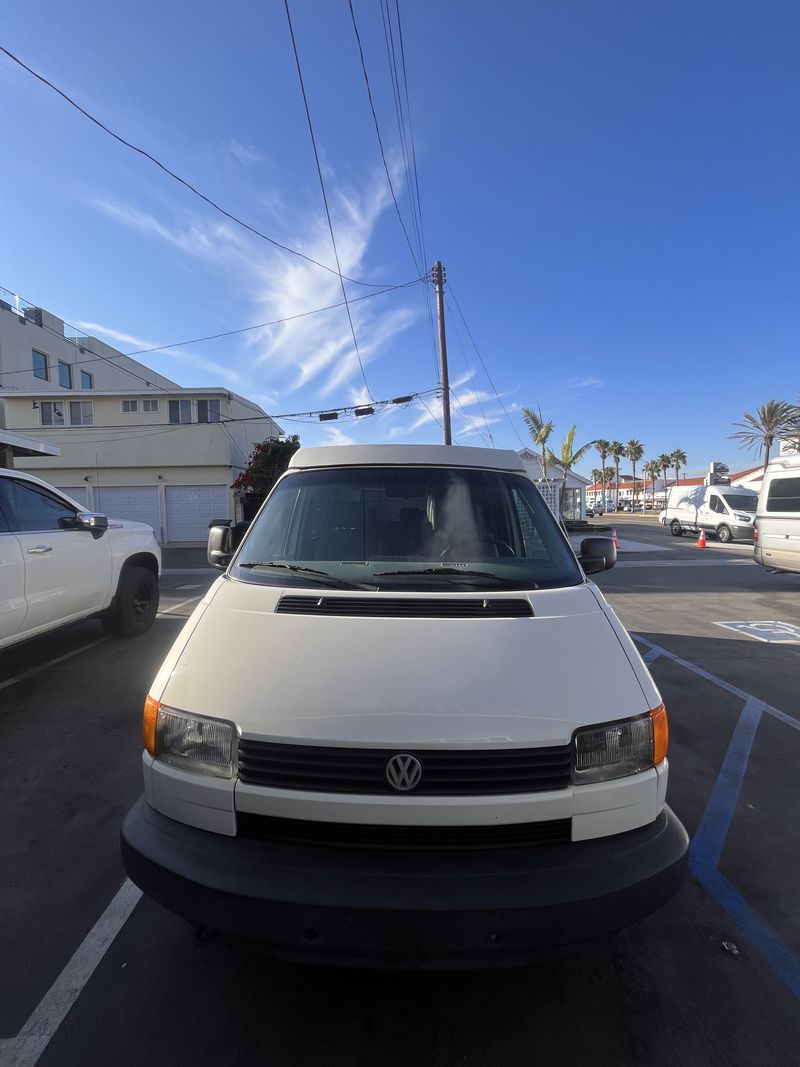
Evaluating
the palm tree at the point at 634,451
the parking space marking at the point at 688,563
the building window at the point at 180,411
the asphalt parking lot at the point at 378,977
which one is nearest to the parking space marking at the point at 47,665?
the asphalt parking lot at the point at 378,977

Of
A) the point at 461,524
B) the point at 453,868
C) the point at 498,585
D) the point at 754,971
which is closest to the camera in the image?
the point at 453,868

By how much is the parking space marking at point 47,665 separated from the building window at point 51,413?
2445 cm

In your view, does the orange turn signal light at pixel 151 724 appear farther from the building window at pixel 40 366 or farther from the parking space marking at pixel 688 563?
the building window at pixel 40 366

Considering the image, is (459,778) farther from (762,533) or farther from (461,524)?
(762,533)

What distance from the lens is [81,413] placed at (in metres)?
26.5

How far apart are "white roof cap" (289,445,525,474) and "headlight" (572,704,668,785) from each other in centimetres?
173

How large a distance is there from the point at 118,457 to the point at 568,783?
92.4 feet

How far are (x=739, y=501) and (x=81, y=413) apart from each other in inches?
1178

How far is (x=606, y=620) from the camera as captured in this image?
2.18 metres

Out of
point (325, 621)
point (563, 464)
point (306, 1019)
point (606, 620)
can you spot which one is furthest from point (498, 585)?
point (563, 464)

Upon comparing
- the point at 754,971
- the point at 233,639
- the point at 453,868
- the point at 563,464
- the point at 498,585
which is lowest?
the point at 754,971

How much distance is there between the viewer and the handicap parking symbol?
7.00 m

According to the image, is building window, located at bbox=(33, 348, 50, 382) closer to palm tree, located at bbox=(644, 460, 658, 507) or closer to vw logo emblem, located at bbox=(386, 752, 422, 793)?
vw logo emblem, located at bbox=(386, 752, 422, 793)

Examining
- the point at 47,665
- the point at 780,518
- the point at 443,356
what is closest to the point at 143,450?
the point at 443,356
